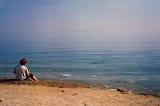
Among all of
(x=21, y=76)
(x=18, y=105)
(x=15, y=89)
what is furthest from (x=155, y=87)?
(x=18, y=105)

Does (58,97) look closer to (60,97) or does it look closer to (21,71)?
(60,97)

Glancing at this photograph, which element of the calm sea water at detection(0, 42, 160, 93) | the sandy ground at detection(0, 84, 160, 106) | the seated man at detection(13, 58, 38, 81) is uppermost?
the seated man at detection(13, 58, 38, 81)

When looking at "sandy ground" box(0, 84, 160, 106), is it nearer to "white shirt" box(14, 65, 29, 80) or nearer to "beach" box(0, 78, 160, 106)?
"beach" box(0, 78, 160, 106)

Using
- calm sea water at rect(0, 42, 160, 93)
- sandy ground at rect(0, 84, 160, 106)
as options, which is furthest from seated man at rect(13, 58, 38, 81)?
calm sea water at rect(0, 42, 160, 93)

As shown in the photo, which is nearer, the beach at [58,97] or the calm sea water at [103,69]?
the beach at [58,97]

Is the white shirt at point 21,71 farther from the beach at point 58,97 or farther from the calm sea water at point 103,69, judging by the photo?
the calm sea water at point 103,69

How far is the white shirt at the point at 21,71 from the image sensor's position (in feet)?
61.3

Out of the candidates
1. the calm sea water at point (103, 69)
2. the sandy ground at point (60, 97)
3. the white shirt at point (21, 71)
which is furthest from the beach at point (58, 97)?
the calm sea water at point (103, 69)

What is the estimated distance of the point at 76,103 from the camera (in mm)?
13812

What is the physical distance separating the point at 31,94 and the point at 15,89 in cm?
153

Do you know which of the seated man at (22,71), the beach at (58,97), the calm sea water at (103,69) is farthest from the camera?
the calm sea water at (103,69)

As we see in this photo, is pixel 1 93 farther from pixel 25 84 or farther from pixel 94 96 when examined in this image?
pixel 94 96

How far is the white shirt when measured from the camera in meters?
18.7

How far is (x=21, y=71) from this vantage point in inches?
735
